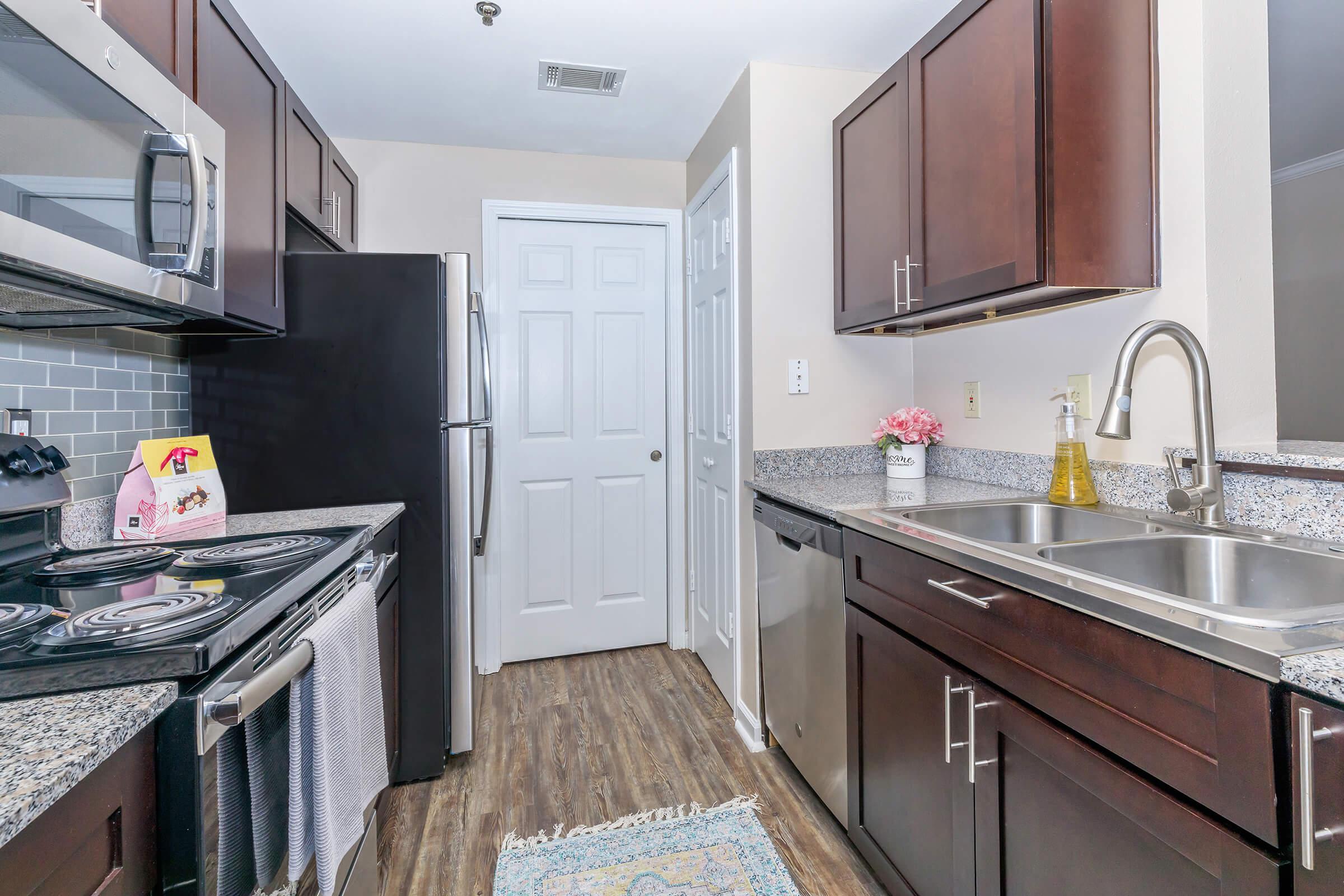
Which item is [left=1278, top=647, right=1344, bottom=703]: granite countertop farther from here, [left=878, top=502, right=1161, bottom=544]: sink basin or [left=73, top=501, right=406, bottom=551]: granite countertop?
[left=73, top=501, right=406, bottom=551]: granite countertop

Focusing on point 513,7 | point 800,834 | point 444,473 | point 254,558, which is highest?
point 513,7

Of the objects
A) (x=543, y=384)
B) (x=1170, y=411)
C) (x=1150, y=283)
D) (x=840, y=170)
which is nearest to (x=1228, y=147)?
(x=1150, y=283)

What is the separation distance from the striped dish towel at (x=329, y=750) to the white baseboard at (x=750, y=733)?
1292 millimetres

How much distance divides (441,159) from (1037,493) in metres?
2.70

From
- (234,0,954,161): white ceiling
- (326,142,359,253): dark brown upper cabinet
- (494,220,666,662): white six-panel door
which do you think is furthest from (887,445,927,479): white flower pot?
(326,142,359,253): dark brown upper cabinet

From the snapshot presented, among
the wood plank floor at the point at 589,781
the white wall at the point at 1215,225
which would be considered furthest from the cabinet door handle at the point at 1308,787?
the wood plank floor at the point at 589,781

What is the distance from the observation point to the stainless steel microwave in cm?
81

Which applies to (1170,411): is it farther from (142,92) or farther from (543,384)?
(543,384)

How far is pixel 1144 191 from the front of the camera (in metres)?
1.33

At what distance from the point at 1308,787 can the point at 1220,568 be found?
647 mm

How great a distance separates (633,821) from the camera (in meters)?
1.76

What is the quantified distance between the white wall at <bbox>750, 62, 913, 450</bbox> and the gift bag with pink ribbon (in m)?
1.59

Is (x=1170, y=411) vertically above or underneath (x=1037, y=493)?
above

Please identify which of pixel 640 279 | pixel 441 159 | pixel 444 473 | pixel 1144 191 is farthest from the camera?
pixel 640 279
